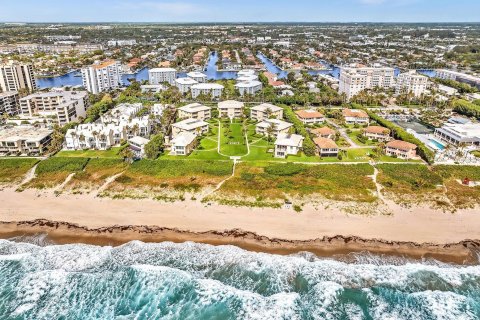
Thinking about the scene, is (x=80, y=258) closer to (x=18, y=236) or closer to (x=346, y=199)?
(x=18, y=236)

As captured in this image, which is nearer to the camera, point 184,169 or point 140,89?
point 184,169

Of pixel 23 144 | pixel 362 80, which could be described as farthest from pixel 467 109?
pixel 23 144

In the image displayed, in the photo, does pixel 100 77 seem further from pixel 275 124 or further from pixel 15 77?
pixel 275 124

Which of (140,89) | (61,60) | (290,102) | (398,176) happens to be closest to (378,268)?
(398,176)

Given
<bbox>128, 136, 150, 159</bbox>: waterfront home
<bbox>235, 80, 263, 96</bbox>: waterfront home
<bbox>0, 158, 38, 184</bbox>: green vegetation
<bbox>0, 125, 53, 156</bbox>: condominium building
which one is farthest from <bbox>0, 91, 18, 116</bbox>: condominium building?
<bbox>235, 80, 263, 96</bbox>: waterfront home

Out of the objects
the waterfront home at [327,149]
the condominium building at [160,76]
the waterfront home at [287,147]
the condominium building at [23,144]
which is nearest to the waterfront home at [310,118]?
the waterfront home at [287,147]

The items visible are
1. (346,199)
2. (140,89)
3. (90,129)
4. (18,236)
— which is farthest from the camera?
(140,89)

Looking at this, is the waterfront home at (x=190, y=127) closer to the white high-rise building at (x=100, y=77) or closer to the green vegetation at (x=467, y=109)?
the white high-rise building at (x=100, y=77)

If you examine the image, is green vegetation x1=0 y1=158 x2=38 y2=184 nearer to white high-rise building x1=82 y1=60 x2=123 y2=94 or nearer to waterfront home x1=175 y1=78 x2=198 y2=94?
white high-rise building x1=82 y1=60 x2=123 y2=94
